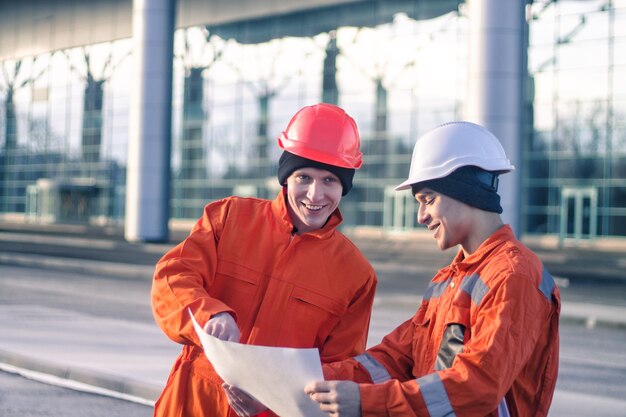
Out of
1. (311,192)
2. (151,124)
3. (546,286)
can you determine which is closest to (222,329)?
(311,192)

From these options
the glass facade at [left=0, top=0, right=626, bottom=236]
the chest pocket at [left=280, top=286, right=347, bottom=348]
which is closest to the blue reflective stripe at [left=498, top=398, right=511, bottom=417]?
the chest pocket at [left=280, top=286, right=347, bottom=348]

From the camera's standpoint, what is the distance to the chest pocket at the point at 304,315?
3199 mm

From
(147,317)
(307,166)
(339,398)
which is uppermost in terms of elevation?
(307,166)

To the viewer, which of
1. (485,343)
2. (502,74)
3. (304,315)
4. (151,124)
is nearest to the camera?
(485,343)

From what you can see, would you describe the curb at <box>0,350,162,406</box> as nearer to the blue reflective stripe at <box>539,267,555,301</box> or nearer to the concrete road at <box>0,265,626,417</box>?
the concrete road at <box>0,265,626,417</box>

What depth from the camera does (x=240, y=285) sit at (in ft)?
10.7

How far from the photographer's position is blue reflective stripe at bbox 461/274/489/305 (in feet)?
8.46

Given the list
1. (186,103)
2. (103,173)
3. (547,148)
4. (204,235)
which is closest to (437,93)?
(547,148)

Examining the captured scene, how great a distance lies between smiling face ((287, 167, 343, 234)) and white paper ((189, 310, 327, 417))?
0.67 metres

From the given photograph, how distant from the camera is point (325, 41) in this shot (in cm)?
4731

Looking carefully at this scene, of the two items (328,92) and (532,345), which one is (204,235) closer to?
A: (532,345)

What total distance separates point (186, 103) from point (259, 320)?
5143cm

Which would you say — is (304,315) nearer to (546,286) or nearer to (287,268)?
(287,268)

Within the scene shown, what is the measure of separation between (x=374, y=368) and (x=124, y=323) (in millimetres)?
9704
